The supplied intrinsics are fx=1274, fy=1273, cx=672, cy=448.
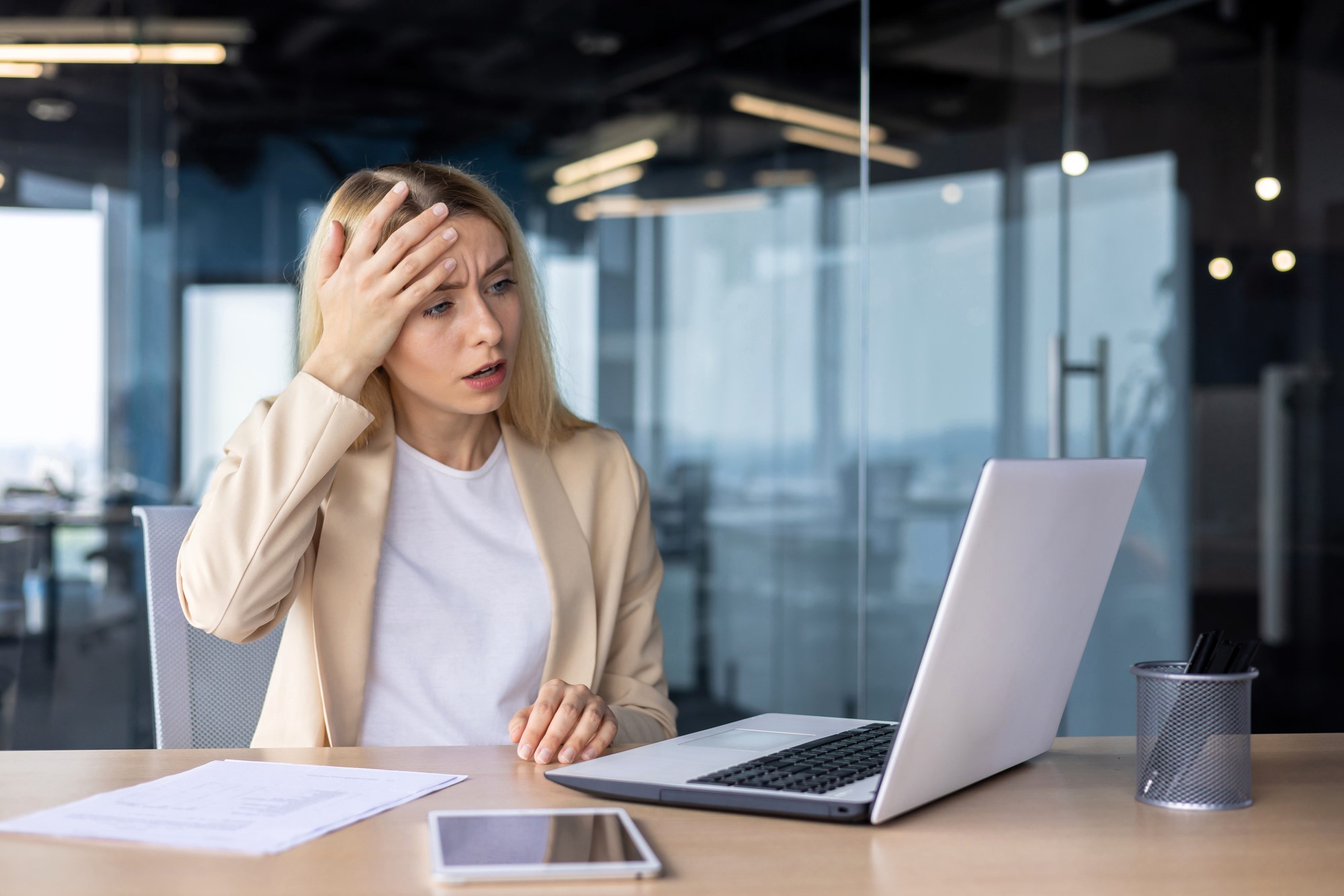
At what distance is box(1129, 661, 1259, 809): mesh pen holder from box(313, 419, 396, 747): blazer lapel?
0.89 m

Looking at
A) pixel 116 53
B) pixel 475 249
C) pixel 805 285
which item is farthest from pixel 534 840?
pixel 116 53

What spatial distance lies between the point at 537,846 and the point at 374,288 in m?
0.81

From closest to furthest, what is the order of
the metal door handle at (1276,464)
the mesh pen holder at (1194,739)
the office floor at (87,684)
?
the mesh pen holder at (1194,739)
the metal door handle at (1276,464)
the office floor at (87,684)

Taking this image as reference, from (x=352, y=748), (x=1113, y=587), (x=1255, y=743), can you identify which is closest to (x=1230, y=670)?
(x=1255, y=743)

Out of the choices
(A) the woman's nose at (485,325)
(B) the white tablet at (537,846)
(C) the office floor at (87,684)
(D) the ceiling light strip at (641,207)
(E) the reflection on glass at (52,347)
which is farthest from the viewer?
(D) the ceiling light strip at (641,207)

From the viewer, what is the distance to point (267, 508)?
1.41 meters

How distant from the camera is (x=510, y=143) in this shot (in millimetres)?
4223

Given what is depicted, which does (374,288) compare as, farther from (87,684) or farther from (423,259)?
Result: (87,684)

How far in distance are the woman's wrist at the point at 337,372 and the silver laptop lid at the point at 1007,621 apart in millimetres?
801

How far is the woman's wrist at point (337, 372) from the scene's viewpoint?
1.46 m

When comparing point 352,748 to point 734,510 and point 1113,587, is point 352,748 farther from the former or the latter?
point 734,510

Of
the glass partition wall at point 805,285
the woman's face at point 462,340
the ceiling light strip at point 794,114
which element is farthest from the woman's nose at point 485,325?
the ceiling light strip at point 794,114

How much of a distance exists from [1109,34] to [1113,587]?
148cm

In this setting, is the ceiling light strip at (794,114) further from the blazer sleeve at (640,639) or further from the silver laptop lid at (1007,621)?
the silver laptop lid at (1007,621)
